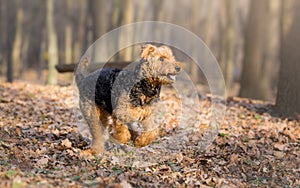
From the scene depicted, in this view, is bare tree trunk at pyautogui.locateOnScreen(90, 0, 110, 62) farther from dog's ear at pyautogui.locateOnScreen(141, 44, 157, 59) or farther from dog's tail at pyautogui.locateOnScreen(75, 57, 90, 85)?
dog's ear at pyautogui.locateOnScreen(141, 44, 157, 59)

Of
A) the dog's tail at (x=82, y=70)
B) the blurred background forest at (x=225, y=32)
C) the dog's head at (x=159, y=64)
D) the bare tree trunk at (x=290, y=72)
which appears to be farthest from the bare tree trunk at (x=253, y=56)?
the dog's head at (x=159, y=64)

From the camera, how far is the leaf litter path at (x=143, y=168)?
240 inches

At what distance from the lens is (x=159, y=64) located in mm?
6695

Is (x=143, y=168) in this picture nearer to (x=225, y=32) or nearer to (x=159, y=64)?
(x=159, y=64)

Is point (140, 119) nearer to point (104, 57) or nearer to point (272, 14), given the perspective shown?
point (104, 57)

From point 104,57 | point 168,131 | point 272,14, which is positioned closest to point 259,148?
point 168,131

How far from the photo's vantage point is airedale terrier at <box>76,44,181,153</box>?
675 centimetres

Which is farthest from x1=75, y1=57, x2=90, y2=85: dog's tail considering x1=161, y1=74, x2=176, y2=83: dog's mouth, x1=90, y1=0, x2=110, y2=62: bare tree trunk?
x1=90, y1=0, x2=110, y2=62: bare tree trunk

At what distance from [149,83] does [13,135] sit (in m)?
2.83

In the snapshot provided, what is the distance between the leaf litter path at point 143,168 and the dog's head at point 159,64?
4.58ft

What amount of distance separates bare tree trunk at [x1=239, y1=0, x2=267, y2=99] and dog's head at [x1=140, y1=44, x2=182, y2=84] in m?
9.21

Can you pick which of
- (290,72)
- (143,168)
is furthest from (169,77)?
(290,72)

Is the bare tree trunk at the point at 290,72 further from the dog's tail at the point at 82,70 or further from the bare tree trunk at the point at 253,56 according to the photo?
the dog's tail at the point at 82,70

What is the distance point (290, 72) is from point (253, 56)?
5.05 m
